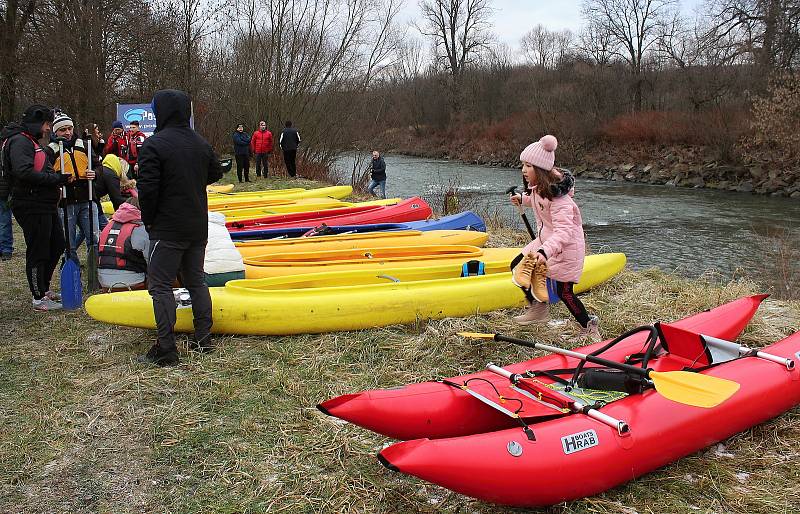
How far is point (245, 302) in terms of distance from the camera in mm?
4516

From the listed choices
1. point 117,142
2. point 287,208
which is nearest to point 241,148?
point 287,208

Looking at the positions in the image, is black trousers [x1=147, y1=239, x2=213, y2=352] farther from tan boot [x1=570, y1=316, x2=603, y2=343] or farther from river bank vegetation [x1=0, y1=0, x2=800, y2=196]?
river bank vegetation [x1=0, y1=0, x2=800, y2=196]

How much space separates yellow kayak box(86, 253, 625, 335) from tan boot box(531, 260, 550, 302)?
830mm

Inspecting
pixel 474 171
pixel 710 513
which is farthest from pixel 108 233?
pixel 474 171

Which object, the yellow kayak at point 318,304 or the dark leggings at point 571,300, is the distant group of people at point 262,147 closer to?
the yellow kayak at point 318,304

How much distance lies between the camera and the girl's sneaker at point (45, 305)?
5.02 metres

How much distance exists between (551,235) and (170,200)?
2327 mm

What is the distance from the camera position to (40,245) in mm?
4855

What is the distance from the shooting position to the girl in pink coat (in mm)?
3920

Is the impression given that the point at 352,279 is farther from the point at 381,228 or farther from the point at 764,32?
the point at 764,32

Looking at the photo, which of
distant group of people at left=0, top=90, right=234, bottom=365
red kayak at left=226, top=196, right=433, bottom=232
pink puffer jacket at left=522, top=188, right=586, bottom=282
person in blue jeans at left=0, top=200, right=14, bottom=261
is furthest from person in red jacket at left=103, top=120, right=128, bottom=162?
pink puffer jacket at left=522, top=188, right=586, bottom=282

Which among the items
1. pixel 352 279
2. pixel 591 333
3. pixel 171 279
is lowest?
pixel 591 333

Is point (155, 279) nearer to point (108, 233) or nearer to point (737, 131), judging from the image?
point (108, 233)

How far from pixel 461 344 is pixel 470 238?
294 cm
